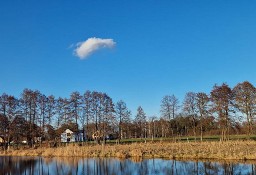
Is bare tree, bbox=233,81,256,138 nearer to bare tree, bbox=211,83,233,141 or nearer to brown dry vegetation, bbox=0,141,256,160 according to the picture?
bare tree, bbox=211,83,233,141

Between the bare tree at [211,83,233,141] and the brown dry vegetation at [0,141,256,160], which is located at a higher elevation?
the bare tree at [211,83,233,141]

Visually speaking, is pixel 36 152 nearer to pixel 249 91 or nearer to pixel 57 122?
pixel 57 122

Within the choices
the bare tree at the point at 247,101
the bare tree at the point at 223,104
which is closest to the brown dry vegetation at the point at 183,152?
the bare tree at the point at 223,104

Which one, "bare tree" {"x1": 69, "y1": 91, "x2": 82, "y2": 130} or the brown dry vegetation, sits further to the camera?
"bare tree" {"x1": 69, "y1": 91, "x2": 82, "y2": 130}

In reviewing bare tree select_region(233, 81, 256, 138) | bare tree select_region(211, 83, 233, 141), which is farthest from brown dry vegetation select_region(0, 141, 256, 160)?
bare tree select_region(233, 81, 256, 138)

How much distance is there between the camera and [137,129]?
8706 cm

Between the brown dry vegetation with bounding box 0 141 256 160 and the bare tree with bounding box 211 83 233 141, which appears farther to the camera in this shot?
the bare tree with bounding box 211 83 233 141

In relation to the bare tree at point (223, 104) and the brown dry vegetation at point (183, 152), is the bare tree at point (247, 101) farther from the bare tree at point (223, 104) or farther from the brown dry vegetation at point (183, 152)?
the brown dry vegetation at point (183, 152)

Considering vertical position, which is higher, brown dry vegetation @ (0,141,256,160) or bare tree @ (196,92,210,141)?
bare tree @ (196,92,210,141)

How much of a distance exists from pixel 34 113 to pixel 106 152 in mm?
24710

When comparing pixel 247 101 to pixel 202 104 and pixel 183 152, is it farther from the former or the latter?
pixel 183 152

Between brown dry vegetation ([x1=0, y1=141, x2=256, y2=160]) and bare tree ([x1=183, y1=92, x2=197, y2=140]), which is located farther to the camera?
bare tree ([x1=183, y1=92, x2=197, y2=140])

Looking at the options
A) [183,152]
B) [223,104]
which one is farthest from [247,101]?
[183,152]

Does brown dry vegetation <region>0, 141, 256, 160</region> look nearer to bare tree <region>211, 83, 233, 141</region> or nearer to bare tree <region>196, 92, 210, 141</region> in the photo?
bare tree <region>211, 83, 233, 141</region>
